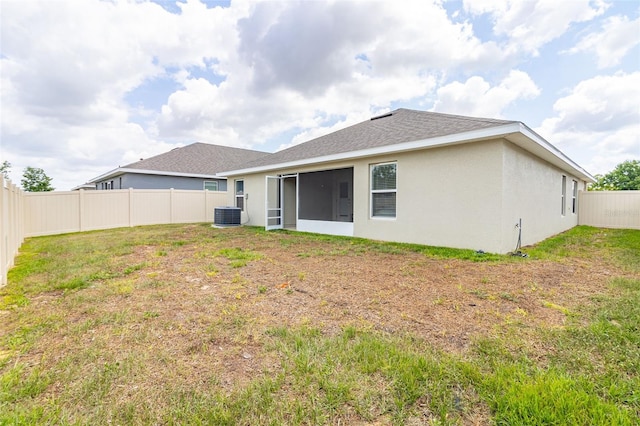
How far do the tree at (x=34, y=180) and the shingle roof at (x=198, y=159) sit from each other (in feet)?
45.6

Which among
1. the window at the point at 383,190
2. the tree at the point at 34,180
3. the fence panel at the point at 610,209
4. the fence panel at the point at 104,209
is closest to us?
the window at the point at 383,190

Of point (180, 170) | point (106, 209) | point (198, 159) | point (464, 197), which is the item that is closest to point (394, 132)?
point (464, 197)

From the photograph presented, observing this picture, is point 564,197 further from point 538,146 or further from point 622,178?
point 622,178

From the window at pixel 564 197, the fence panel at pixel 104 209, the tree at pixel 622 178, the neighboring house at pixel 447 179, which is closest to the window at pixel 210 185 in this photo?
the fence panel at pixel 104 209

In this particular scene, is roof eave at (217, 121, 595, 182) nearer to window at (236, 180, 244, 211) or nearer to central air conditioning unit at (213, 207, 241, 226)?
central air conditioning unit at (213, 207, 241, 226)

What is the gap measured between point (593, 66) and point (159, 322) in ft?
45.1

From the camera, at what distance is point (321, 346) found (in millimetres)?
2324

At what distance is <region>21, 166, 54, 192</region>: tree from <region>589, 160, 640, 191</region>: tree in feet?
159

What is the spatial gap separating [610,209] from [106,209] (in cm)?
2317

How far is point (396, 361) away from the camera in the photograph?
209 centimetres

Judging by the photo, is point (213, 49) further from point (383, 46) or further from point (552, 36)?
point (552, 36)

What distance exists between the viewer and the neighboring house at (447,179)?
6059mm

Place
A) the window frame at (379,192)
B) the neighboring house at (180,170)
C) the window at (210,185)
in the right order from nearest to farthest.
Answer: the window frame at (379,192) → the neighboring house at (180,170) → the window at (210,185)

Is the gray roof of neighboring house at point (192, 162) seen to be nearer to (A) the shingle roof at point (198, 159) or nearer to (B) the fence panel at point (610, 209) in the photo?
(A) the shingle roof at point (198, 159)
